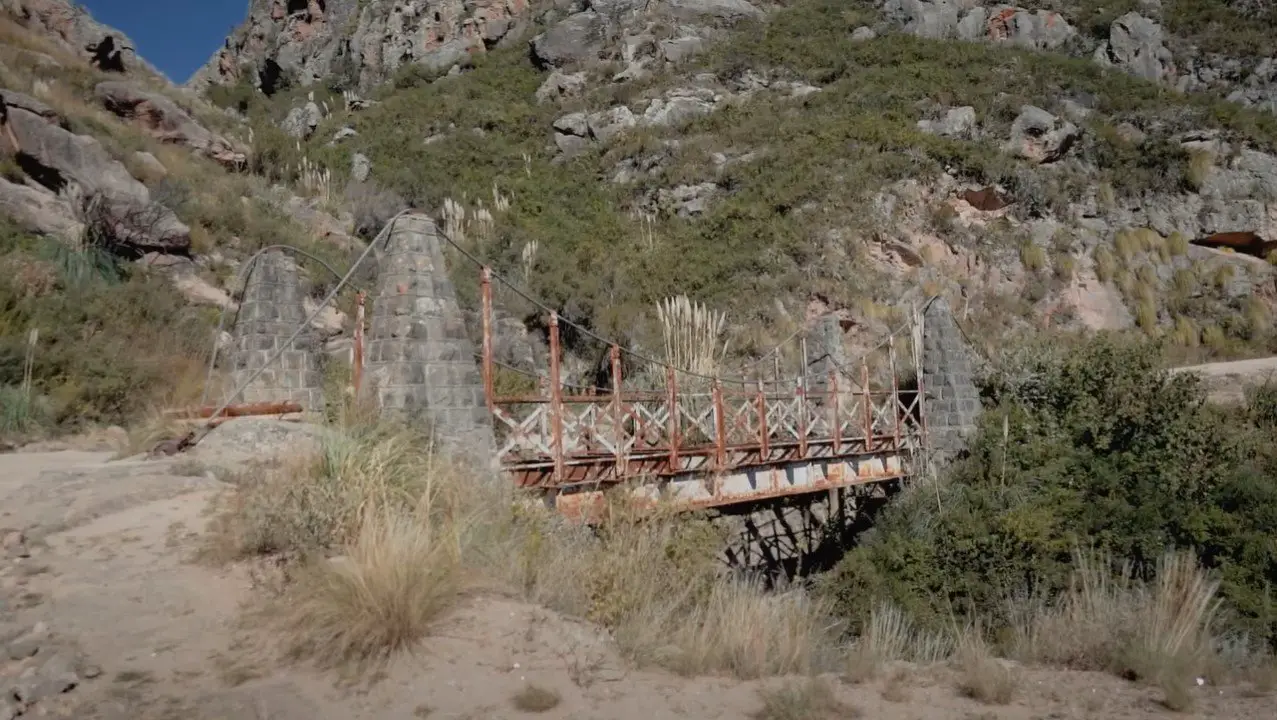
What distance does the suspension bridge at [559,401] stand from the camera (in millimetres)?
6531

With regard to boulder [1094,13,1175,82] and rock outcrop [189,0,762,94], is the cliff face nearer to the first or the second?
rock outcrop [189,0,762,94]

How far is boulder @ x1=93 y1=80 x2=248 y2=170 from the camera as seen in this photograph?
18000 mm

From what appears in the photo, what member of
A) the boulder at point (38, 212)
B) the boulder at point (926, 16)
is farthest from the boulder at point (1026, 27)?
the boulder at point (38, 212)

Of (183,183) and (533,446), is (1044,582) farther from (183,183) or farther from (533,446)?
(183,183)

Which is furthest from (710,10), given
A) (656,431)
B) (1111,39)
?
(656,431)

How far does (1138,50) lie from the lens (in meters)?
28.7

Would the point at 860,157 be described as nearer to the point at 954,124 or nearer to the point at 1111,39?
the point at 954,124

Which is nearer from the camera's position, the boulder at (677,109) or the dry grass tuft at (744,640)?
the dry grass tuft at (744,640)

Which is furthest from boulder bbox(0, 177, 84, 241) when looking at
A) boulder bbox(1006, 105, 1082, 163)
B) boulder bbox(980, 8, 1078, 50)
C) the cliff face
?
boulder bbox(980, 8, 1078, 50)

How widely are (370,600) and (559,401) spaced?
360cm

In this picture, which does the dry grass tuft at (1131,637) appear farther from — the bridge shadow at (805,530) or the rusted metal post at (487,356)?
the bridge shadow at (805,530)

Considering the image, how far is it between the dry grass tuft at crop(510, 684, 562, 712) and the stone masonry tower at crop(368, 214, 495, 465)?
295 cm

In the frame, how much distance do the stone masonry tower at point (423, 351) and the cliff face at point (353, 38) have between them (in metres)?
31.9

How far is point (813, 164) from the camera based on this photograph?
74.5ft
